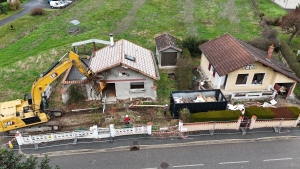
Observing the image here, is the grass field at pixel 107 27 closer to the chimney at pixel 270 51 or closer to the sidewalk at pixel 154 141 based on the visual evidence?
the sidewalk at pixel 154 141

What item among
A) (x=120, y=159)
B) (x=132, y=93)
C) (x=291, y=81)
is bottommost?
(x=120, y=159)

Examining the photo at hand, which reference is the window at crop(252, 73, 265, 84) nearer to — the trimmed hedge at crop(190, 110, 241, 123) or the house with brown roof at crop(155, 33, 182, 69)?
the trimmed hedge at crop(190, 110, 241, 123)

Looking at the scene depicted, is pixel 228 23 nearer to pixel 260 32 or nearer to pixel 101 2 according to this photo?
pixel 260 32

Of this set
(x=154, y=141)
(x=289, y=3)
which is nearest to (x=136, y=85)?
(x=154, y=141)

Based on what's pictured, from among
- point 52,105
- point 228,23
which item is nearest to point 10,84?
point 52,105

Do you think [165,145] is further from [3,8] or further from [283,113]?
[3,8]
